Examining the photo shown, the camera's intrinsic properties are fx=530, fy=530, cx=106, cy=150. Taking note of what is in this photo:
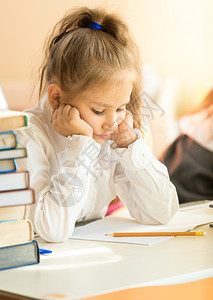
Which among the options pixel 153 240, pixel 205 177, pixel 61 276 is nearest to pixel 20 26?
pixel 205 177

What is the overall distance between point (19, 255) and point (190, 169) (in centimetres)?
179

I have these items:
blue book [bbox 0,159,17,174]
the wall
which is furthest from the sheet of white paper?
the wall

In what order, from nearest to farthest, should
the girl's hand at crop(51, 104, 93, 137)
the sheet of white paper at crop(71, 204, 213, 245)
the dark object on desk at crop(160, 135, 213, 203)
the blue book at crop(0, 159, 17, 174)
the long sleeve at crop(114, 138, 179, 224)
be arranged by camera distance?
the blue book at crop(0, 159, 17, 174) < the sheet of white paper at crop(71, 204, 213, 245) < the girl's hand at crop(51, 104, 93, 137) < the long sleeve at crop(114, 138, 179, 224) < the dark object on desk at crop(160, 135, 213, 203)

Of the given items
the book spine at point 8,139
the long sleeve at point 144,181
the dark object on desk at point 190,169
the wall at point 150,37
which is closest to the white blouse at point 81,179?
the long sleeve at point 144,181

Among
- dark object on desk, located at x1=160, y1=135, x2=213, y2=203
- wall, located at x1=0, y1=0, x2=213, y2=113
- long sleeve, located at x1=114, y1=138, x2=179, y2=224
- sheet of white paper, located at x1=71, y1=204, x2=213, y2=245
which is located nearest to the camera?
sheet of white paper, located at x1=71, y1=204, x2=213, y2=245

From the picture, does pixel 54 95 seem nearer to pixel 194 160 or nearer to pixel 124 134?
pixel 124 134

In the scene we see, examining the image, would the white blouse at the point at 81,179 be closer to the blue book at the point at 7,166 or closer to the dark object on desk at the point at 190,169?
the blue book at the point at 7,166

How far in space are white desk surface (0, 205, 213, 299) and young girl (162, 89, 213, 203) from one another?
4.69ft

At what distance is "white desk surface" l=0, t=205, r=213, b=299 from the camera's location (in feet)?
2.64

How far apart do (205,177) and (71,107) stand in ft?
4.49

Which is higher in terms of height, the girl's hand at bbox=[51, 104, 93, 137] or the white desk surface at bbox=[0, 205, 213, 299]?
the girl's hand at bbox=[51, 104, 93, 137]

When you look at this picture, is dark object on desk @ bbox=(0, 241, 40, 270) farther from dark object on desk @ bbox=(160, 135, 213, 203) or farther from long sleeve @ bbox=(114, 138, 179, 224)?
dark object on desk @ bbox=(160, 135, 213, 203)

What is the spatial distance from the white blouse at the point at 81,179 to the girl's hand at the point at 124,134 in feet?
0.08

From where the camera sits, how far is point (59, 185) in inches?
48.8
